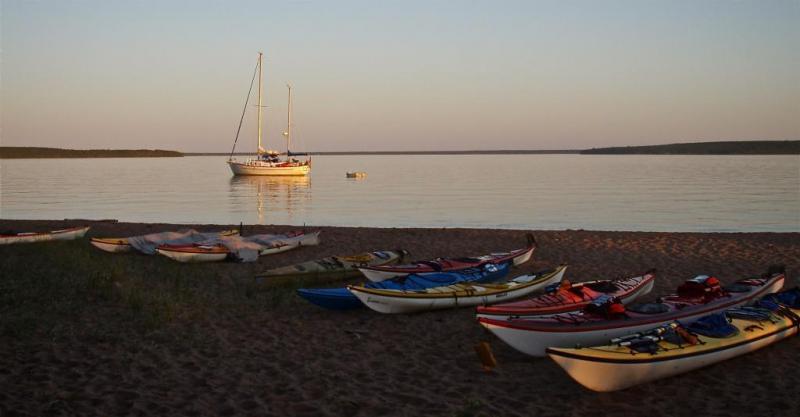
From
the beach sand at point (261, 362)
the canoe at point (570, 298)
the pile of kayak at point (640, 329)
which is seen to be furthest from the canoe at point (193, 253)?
the pile of kayak at point (640, 329)

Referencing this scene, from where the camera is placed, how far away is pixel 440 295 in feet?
36.2

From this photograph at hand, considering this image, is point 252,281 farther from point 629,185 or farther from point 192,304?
point 629,185

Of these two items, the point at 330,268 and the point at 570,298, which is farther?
the point at 330,268

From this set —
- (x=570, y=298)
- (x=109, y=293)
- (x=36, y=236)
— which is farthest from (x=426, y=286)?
(x=36, y=236)

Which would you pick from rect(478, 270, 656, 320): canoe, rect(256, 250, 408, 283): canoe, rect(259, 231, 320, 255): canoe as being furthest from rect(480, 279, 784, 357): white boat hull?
rect(259, 231, 320, 255): canoe

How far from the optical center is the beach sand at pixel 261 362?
22.9 ft

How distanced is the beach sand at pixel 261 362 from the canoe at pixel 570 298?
0.55 metres

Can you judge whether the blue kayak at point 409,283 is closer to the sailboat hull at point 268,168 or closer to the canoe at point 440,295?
the canoe at point 440,295

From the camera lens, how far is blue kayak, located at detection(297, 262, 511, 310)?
425 inches

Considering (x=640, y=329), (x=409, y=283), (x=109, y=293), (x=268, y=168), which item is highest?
(x=268, y=168)

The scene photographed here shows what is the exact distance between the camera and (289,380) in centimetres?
776

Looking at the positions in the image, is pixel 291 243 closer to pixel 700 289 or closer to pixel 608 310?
pixel 608 310

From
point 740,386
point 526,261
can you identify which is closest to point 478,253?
point 526,261

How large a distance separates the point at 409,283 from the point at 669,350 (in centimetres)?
502
